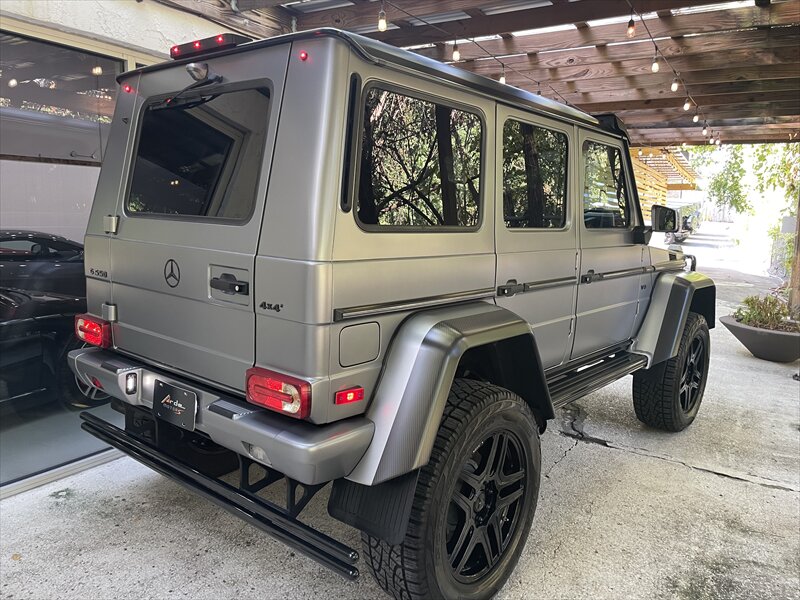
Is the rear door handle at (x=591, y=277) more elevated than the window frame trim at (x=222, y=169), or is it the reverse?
the window frame trim at (x=222, y=169)

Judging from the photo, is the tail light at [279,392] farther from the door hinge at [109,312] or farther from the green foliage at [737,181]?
the green foliage at [737,181]

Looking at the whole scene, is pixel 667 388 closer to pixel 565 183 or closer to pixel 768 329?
pixel 565 183

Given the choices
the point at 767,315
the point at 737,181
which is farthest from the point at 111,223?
the point at 737,181

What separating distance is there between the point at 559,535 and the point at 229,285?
2.04 meters

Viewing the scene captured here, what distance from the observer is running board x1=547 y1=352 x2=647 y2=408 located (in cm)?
297

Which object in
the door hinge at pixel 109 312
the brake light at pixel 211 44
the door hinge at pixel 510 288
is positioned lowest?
the door hinge at pixel 109 312

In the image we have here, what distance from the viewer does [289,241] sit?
191 cm

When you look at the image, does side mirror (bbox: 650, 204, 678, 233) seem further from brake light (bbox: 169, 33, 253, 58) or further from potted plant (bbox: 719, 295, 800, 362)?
potted plant (bbox: 719, 295, 800, 362)

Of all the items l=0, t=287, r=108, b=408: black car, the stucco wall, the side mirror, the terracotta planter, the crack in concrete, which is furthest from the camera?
the terracotta planter

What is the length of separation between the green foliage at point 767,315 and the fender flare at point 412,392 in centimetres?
590

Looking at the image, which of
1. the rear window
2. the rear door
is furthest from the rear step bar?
the rear window

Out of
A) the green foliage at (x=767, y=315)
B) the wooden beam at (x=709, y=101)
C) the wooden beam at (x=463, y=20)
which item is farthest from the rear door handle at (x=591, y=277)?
the wooden beam at (x=709, y=101)

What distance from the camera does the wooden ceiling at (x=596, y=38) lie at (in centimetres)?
479

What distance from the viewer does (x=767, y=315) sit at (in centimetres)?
673
